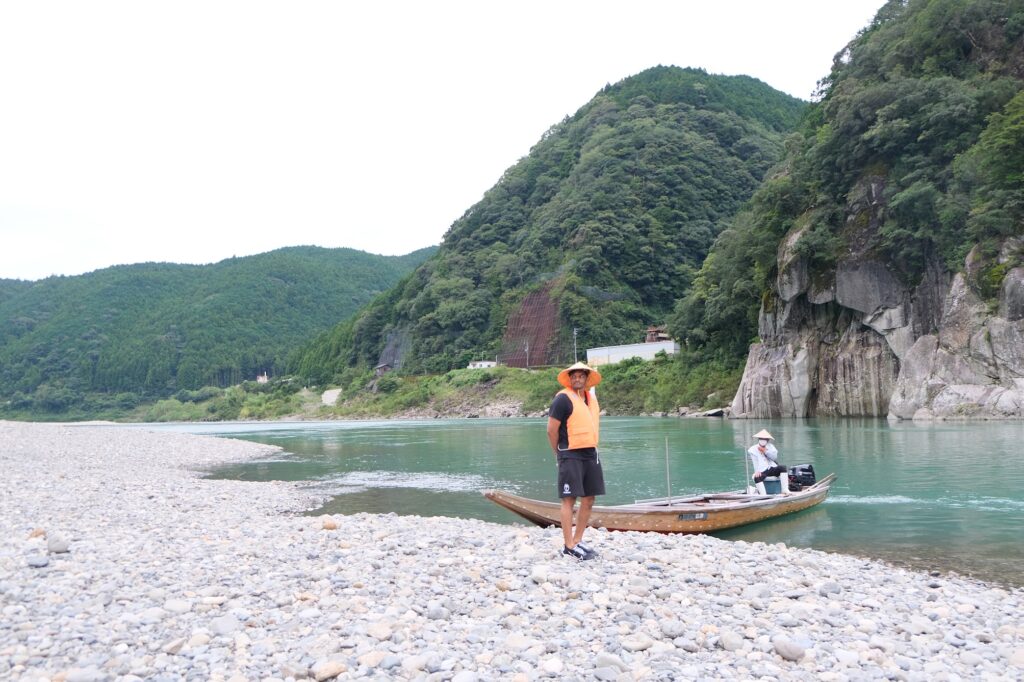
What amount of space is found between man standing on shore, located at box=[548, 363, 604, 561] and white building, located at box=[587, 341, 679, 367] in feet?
278

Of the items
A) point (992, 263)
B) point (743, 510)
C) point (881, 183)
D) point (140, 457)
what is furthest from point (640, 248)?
point (743, 510)

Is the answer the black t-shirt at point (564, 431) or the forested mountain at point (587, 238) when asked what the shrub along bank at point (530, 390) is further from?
the black t-shirt at point (564, 431)

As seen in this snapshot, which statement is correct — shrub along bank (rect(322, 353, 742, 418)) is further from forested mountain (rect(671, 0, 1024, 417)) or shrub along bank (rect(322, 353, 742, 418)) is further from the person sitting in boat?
the person sitting in boat

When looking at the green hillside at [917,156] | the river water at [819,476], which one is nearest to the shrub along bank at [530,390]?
the green hillside at [917,156]

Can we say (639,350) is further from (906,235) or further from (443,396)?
(906,235)

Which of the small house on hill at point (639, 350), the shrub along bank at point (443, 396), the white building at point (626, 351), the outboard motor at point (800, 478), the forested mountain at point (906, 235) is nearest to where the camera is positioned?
the outboard motor at point (800, 478)

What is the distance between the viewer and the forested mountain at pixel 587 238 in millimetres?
Result: 124750

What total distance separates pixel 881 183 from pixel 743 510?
164 feet

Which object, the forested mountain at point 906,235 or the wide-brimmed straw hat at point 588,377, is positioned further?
the forested mountain at point 906,235

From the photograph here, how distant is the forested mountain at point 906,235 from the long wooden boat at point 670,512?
3679cm

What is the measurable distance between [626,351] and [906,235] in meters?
52.0

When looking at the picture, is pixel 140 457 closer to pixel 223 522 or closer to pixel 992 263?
pixel 223 522

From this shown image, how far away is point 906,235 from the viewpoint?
176 feet

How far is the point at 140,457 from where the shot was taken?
1474 inches
